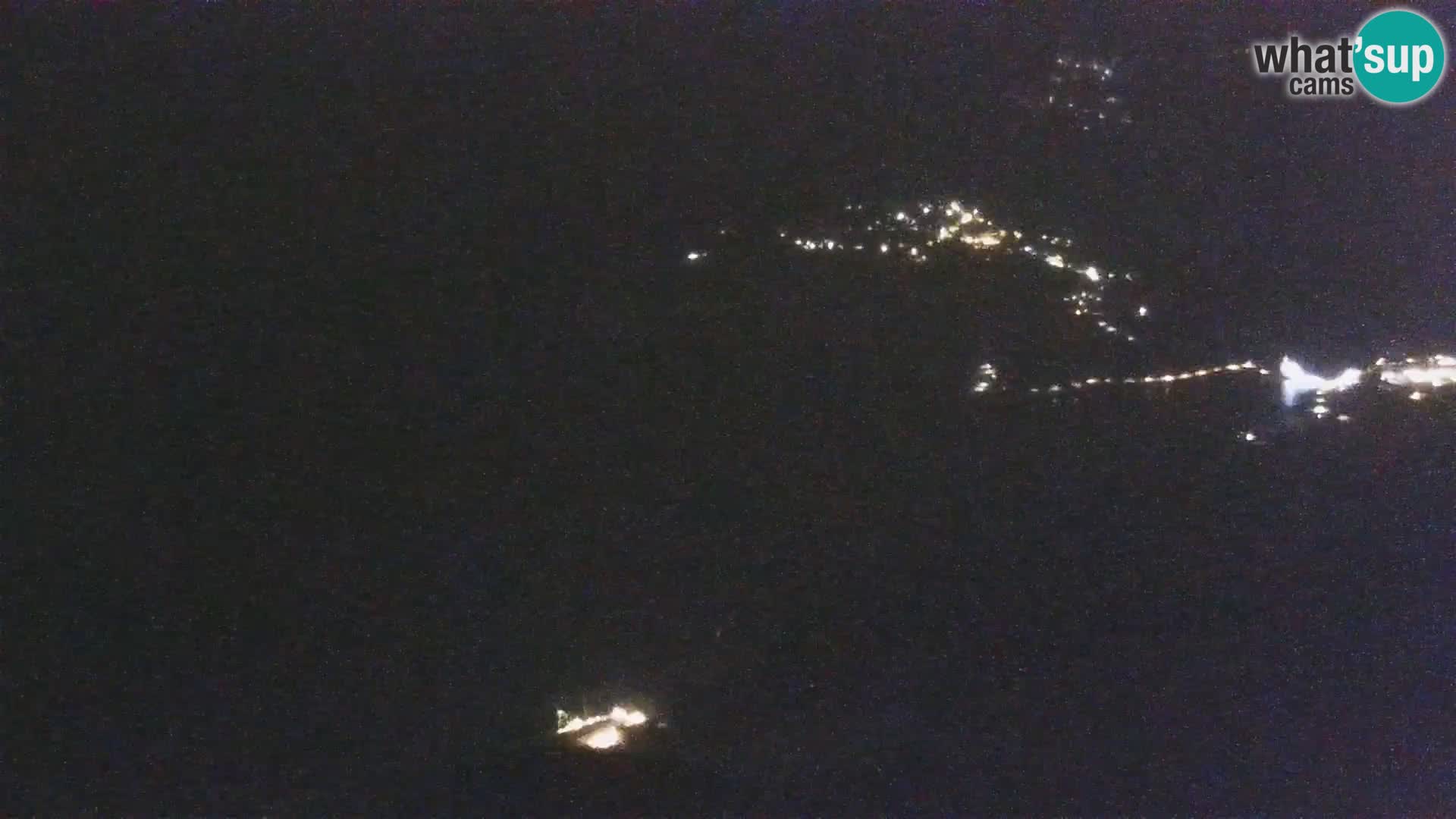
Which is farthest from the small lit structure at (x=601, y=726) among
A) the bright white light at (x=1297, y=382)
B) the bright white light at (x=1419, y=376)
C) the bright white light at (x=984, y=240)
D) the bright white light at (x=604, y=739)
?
the bright white light at (x=1419, y=376)

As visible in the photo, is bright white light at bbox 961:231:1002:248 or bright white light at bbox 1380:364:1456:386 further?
bright white light at bbox 1380:364:1456:386

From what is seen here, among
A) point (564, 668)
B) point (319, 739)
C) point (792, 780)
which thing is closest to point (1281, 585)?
point (792, 780)

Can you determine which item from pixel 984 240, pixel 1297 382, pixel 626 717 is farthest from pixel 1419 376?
pixel 626 717

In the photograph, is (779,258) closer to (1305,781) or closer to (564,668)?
(564,668)

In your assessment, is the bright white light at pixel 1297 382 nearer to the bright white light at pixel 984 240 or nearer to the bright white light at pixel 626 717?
the bright white light at pixel 984 240

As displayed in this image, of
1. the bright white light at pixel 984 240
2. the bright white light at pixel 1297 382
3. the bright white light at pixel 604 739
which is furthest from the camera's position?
the bright white light at pixel 1297 382

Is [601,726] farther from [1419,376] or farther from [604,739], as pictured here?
[1419,376]

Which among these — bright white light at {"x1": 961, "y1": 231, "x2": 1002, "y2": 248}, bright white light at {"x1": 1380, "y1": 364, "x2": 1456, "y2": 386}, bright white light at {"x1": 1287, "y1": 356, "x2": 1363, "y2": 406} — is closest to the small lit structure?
bright white light at {"x1": 961, "y1": 231, "x2": 1002, "y2": 248}

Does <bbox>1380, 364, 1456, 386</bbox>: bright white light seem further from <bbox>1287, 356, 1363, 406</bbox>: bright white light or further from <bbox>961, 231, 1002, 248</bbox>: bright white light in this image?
<bbox>961, 231, 1002, 248</bbox>: bright white light
